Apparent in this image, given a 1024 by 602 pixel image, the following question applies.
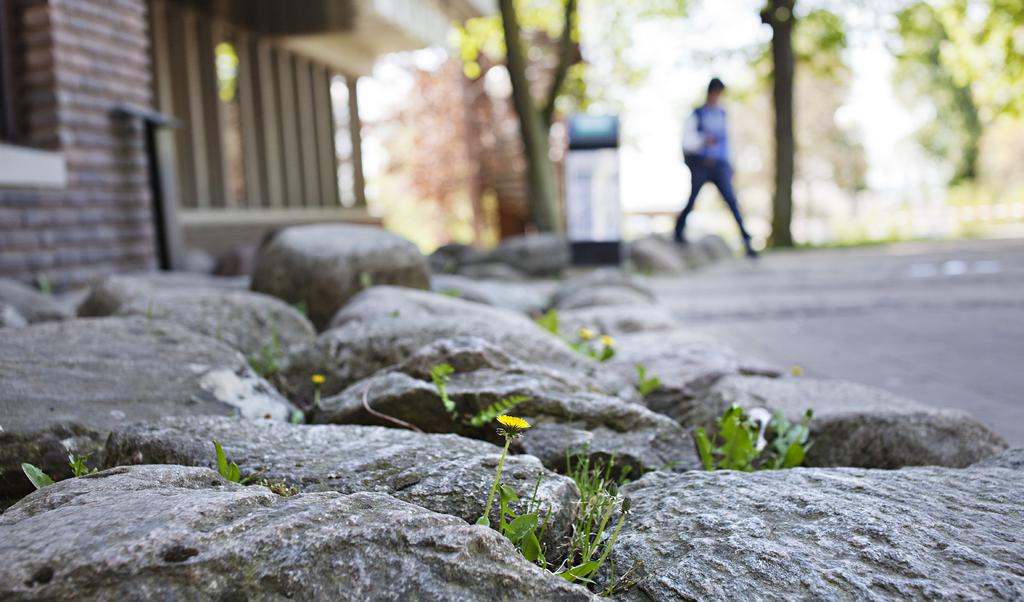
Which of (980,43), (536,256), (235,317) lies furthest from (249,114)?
(980,43)

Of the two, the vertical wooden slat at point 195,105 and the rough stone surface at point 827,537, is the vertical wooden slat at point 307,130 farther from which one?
the rough stone surface at point 827,537

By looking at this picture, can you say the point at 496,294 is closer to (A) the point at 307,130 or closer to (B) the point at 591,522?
(B) the point at 591,522

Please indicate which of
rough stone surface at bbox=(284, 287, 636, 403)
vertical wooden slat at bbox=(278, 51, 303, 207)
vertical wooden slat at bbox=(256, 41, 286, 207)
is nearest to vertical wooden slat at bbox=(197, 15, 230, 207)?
vertical wooden slat at bbox=(256, 41, 286, 207)

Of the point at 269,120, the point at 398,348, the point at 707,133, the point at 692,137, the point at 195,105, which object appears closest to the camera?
the point at 398,348

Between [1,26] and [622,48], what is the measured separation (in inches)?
746

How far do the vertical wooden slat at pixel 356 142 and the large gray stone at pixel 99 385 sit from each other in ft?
50.7

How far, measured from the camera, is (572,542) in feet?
6.11

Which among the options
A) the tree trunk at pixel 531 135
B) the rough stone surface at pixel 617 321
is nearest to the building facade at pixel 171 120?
the tree trunk at pixel 531 135

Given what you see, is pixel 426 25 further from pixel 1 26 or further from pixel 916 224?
pixel 916 224

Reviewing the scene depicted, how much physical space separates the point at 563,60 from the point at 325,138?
4448 mm

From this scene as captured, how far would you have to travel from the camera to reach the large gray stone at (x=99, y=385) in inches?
87.0

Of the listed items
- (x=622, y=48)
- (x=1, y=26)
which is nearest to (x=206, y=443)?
(x=1, y=26)

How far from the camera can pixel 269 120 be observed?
14.7 metres

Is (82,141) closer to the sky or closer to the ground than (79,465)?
closer to the sky
